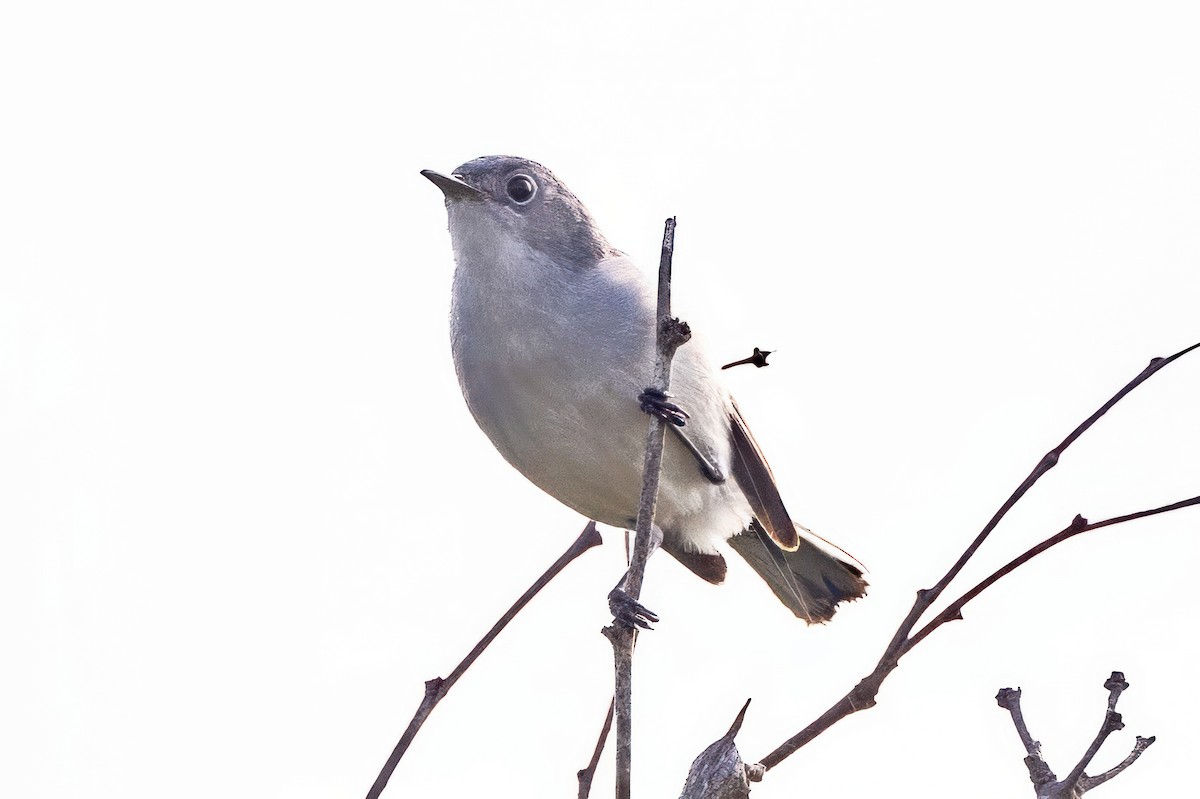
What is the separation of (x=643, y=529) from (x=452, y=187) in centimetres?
292

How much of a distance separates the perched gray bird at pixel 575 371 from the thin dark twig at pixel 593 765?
1.94 m

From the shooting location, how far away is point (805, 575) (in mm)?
6965

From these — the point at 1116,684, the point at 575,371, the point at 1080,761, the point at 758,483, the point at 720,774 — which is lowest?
the point at 720,774

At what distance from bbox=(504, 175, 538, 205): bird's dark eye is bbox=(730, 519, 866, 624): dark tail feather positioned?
2.09 m

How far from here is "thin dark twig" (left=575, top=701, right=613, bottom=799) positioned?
331 cm

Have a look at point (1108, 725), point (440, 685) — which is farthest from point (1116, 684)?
point (440, 685)

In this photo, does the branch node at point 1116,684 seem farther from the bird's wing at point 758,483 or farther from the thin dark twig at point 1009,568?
the bird's wing at point 758,483

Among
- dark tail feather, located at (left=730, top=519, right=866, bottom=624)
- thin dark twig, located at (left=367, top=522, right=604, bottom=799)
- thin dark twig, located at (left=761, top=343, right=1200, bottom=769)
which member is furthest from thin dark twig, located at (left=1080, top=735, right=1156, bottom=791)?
dark tail feather, located at (left=730, top=519, right=866, bottom=624)

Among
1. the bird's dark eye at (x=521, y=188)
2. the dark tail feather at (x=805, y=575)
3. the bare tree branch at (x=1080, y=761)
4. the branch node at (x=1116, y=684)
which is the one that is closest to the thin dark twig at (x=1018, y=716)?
the bare tree branch at (x=1080, y=761)

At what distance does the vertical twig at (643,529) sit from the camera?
278 cm

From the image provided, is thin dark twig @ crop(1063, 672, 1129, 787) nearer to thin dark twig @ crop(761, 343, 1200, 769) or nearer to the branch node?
the branch node

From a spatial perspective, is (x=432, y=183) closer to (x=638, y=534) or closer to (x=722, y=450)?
(x=722, y=450)

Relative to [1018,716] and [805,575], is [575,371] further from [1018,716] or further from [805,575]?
[1018,716]

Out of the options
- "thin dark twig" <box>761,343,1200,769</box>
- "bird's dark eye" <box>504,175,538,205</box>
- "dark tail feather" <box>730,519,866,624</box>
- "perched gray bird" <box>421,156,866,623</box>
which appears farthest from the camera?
"dark tail feather" <box>730,519,866,624</box>
